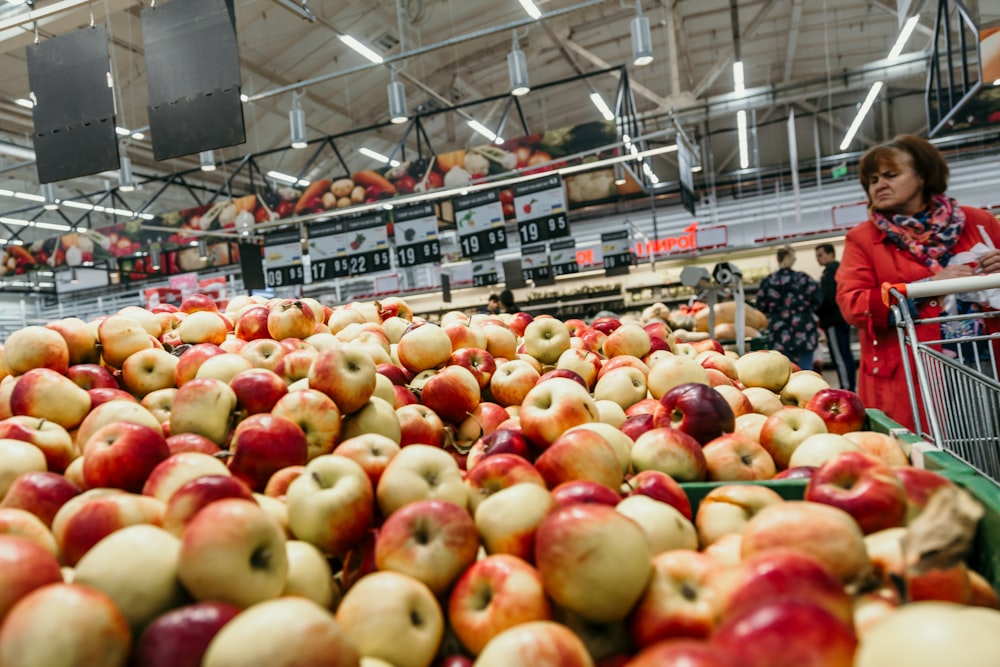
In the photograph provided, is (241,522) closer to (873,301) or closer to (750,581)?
(750,581)

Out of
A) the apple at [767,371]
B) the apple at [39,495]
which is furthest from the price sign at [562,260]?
the apple at [39,495]

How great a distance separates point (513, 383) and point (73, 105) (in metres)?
3.82

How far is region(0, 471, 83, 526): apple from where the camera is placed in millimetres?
1220

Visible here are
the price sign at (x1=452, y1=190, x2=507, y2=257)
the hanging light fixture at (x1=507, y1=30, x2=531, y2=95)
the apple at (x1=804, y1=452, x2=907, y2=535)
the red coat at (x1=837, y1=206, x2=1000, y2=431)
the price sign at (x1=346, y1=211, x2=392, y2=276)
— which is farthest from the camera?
the price sign at (x1=346, y1=211, x2=392, y2=276)

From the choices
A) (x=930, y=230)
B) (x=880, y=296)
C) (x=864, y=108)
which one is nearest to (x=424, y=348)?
(x=880, y=296)

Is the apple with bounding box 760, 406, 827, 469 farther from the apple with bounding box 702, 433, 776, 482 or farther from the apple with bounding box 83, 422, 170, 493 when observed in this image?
the apple with bounding box 83, 422, 170, 493

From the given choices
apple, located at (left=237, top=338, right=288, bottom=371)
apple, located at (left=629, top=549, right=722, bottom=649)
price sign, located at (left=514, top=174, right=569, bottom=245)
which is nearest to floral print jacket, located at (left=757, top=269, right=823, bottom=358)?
price sign, located at (left=514, top=174, right=569, bottom=245)

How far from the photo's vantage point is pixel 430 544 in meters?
1.10

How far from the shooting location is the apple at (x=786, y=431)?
1680 millimetres

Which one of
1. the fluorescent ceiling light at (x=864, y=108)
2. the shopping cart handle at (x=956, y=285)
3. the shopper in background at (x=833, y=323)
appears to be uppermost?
the fluorescent ceiling light at (x=864, y=108)

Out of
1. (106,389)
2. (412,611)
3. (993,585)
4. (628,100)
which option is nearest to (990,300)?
(993,585)

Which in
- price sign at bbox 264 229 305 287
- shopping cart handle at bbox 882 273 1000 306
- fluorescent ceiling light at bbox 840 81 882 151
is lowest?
shopping cart handle at bbox 882 273 1000 306

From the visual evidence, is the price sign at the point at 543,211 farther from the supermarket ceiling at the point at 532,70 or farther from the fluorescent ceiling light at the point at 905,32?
the fluorescent ceiling light at the point at 905,32

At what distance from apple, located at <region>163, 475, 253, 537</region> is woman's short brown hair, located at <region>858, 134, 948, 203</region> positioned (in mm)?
2738
